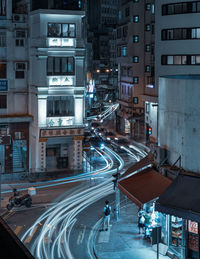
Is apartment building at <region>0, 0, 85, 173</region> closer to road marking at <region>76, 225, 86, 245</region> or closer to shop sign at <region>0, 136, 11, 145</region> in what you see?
shop sign at <region>0, 136, 11, 145</region>

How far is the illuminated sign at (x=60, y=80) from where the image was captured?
40.4 metres

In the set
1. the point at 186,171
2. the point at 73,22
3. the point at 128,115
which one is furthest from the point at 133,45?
the point at 186,171

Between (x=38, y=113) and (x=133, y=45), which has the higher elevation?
(x=133, y=45)

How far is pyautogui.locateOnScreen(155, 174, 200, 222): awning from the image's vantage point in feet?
55.2

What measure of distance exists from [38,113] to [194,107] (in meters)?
23.4

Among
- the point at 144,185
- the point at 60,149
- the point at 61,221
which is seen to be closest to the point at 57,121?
the point at 60,149

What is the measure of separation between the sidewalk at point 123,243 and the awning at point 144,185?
7.91 feet

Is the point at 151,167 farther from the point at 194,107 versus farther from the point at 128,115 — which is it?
the point at 128,115

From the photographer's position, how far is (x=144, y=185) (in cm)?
2192

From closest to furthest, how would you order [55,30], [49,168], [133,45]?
[55,30] → [49,168] → [133,45]

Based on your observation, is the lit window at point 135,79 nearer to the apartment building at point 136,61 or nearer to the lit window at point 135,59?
the apartment building at point 136,61

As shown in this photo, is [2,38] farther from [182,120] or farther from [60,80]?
[182,120]

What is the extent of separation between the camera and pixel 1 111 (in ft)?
138

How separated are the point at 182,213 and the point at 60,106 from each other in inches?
1024
